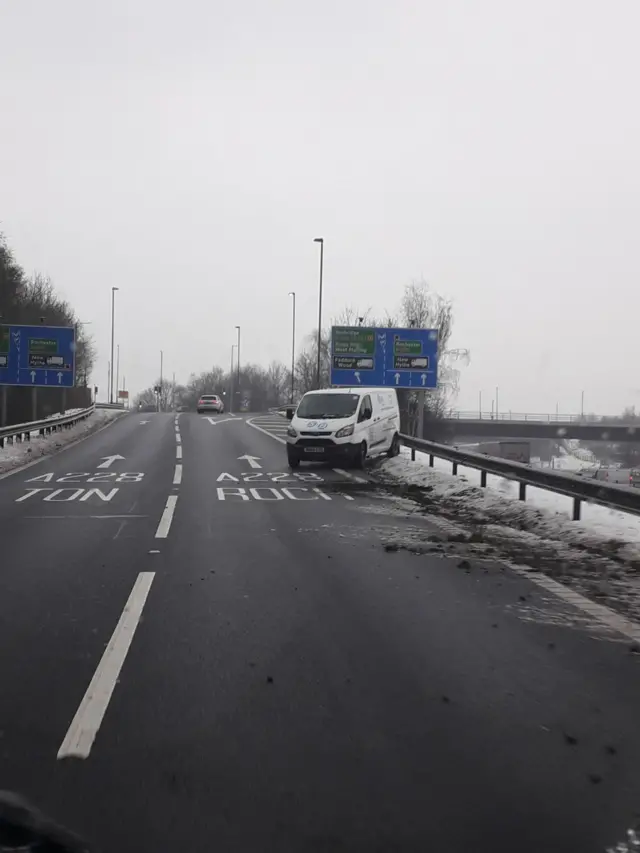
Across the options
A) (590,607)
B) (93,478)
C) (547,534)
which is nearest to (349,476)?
(93,478)

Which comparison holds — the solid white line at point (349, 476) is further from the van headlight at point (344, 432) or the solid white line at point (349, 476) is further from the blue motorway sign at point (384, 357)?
the blue motorway sign at point (384, 357)

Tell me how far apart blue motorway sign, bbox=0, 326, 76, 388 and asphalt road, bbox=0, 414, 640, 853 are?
1223 inches

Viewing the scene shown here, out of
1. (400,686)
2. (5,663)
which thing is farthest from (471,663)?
(5,663)

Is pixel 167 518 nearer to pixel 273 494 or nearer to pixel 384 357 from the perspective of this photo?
pixel 273 494

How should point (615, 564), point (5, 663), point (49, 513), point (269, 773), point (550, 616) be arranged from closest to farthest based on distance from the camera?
point (269, 773)
point (5, 663)
point (550, 616)
point (615, 564)
point (49, 513)

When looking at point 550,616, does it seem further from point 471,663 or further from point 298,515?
point 298,515

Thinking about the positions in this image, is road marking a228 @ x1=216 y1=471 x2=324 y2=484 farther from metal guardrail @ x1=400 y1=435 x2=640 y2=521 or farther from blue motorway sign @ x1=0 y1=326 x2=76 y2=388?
blue motorway sign @ x1=0 y1=326 x2=76 y2=388

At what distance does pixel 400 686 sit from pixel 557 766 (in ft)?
4.10

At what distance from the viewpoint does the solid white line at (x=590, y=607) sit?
620cm

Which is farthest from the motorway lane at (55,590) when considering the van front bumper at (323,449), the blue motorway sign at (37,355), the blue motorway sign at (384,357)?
the blue motorway sign at (37,355)

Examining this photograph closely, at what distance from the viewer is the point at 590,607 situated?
Result: 6.90 metres

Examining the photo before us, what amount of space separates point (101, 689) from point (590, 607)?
4.12 m

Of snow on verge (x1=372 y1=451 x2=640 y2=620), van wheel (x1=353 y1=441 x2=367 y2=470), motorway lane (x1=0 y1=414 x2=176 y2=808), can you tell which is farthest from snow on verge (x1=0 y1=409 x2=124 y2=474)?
snow on verge (x1=372 y1=451 x2=640 y2=620)

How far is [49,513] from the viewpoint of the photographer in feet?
42.9
